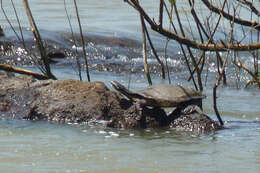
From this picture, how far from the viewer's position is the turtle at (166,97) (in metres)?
5.50

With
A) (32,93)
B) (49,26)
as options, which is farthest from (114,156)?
(49,26)

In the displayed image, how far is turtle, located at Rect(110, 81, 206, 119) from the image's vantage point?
18.1 ft

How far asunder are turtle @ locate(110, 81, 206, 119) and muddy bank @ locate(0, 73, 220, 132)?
3.0 inches

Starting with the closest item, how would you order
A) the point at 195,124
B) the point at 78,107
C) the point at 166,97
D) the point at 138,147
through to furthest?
1. the point at 138,147
2. the point at 195,124
3. the point at 166,97
4. the point at 78,107

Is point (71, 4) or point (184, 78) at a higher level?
point (71, 4)

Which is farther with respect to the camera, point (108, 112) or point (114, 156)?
point (108, 112)

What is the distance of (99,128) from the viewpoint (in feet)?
17.8

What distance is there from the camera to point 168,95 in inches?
219

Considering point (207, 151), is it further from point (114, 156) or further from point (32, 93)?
point (32, 93)

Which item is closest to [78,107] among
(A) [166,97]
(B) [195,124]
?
(A) [166,97]

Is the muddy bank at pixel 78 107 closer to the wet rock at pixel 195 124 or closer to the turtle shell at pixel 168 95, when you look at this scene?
the wet rock at pixel 195 124

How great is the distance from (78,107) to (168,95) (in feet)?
2.77

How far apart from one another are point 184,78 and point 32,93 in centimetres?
377

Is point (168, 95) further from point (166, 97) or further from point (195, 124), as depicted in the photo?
point (195, 124)
